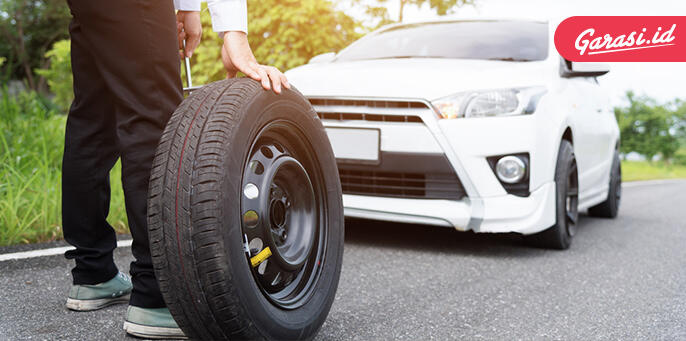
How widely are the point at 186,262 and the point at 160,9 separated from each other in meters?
0.76

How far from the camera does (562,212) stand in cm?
396

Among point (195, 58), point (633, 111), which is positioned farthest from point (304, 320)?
point (633, 111)

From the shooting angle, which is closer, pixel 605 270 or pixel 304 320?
pixel 304 320

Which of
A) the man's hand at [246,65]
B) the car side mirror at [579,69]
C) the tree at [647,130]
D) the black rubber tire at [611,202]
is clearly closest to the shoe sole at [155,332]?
the man's hand at [246,65]

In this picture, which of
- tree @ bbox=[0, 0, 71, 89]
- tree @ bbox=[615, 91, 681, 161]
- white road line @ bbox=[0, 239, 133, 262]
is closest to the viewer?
white road line @ bbox=[0, 239, 133, 262]

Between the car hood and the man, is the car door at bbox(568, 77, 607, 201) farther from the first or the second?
the man

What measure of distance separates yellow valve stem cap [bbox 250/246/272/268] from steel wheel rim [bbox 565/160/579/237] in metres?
2.65

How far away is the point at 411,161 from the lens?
12.0 ft

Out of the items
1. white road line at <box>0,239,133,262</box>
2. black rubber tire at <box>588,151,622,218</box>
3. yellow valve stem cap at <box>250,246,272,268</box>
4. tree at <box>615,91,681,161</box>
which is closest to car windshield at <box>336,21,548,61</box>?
black rubber tire at <box>588,151,622,218</box>

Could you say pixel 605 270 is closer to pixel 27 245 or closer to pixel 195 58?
pixel 27 245

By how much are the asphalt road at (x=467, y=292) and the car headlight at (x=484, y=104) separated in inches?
30.7

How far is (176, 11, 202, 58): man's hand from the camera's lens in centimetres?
236

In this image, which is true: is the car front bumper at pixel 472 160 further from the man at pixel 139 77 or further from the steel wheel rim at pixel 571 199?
the man at pixel 139 77

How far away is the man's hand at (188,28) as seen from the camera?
2357 mm
